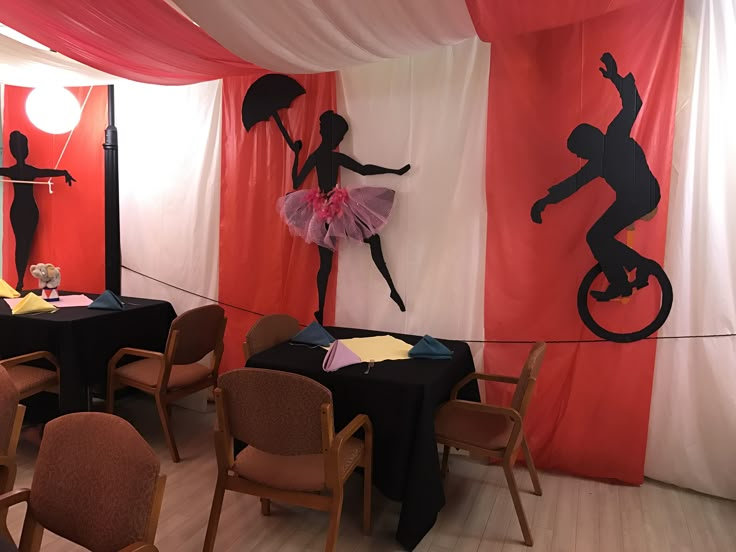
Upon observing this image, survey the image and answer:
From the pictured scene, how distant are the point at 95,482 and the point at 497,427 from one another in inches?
64.4

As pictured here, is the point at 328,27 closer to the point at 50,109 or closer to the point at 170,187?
the point at 170,187

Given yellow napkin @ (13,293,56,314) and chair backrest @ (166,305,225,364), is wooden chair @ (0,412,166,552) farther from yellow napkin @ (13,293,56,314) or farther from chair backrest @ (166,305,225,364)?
yellow napkin @ (13,293,56,314)

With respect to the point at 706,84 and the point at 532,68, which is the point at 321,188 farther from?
the point at 706,84

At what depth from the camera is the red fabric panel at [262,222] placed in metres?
3.14

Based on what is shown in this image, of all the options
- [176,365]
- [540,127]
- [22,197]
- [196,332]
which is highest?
[540,127]

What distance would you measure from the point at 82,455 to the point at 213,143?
2.61 m

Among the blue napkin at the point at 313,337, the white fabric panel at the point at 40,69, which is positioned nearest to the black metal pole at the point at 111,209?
the white fabric panel at the point at 40,69

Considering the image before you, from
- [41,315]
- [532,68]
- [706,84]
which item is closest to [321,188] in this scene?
[532,68]

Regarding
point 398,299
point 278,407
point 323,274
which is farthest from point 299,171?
point 278,407

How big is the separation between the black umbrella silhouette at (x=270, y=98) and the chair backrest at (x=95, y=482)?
2230 millimetres

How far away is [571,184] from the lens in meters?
2.51

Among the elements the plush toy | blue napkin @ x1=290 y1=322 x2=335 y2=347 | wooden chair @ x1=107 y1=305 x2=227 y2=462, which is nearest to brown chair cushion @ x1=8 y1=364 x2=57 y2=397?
wooden chair @ x1=107 y1=305 x2=227 y2=462

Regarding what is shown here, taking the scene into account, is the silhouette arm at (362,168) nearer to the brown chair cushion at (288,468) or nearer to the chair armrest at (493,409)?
the chair armrest at (493,409)

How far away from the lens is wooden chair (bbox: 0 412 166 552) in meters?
1.16
